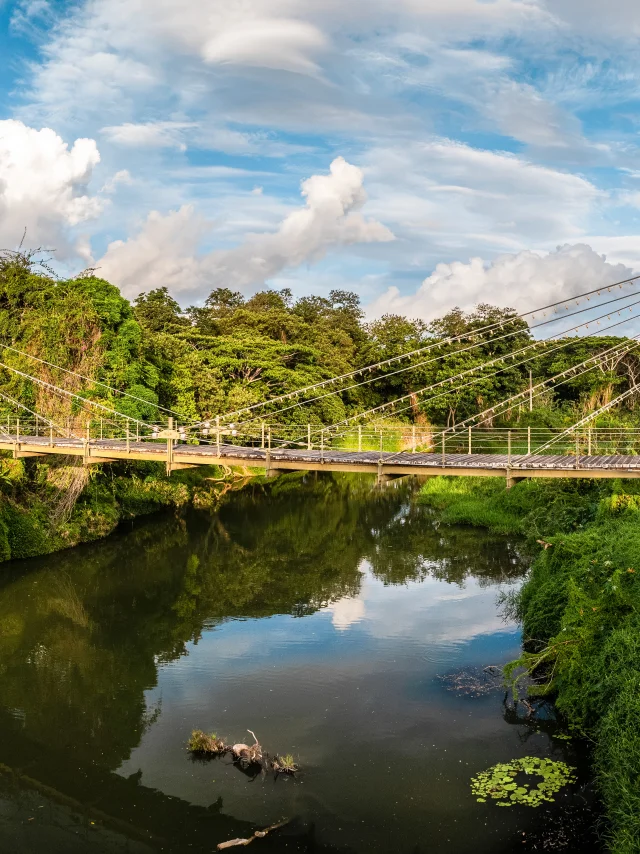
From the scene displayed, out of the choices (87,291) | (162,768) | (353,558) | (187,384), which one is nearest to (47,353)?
(87,291)

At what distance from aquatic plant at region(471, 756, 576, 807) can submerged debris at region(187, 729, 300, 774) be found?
6.66 feet

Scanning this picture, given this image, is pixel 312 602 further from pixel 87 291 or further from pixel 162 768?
pixel 87 291

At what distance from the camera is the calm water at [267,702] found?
741cm

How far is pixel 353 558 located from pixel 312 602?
3.69 metres

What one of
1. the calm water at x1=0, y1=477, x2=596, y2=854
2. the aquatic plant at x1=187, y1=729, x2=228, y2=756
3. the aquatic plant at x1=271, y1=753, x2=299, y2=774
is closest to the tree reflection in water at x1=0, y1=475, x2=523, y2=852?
the calm water at x1=0, y1=477, x2=596, y2=854

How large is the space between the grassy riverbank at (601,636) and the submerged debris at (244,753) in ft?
10.7

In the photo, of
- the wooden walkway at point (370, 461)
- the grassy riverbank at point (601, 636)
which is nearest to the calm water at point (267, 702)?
the grassy riverbank at point (601, 636)

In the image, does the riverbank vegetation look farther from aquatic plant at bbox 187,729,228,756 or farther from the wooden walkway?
aquatic plant at bbox 187,729,228,756

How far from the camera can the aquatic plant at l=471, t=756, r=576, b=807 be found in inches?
300

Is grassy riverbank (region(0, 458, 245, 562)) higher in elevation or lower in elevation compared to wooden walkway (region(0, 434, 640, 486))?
lower

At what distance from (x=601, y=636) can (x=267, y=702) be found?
4.35 meters

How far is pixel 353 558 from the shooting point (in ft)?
58.5

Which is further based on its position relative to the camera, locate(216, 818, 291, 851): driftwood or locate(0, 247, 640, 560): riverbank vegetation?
locate(0, 247, 640, 560): riverbank vegetation

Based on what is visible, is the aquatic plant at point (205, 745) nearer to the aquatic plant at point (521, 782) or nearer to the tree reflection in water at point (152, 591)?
the tree reflection in water at point (152, 591)
